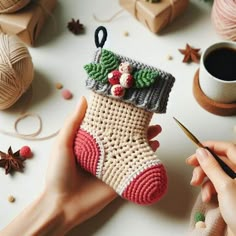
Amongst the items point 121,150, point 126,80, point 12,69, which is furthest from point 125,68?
point 12,69

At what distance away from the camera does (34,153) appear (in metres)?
0.96

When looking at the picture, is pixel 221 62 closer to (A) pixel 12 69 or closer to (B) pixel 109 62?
(B) pixel 109 62

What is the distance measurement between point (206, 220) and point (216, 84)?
10.4 inches

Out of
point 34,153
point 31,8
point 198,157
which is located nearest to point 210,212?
point 198,157

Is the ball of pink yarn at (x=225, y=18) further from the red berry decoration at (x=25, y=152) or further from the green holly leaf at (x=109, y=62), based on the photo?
the red berry decoration at (x=25, y=152)

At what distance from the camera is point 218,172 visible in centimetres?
76

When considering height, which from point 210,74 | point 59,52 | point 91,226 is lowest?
point 91,226

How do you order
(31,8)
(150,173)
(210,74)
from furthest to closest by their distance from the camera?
(31,8) < (210,74) < (150,173)

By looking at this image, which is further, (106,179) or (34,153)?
(34,153)

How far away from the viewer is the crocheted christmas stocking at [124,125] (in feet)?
2.67

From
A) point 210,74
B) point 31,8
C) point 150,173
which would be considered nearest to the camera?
point 150,173

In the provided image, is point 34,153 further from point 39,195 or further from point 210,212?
point 210,212

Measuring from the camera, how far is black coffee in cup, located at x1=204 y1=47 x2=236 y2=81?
3.05 ft

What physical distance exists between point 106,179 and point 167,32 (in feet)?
1.37
